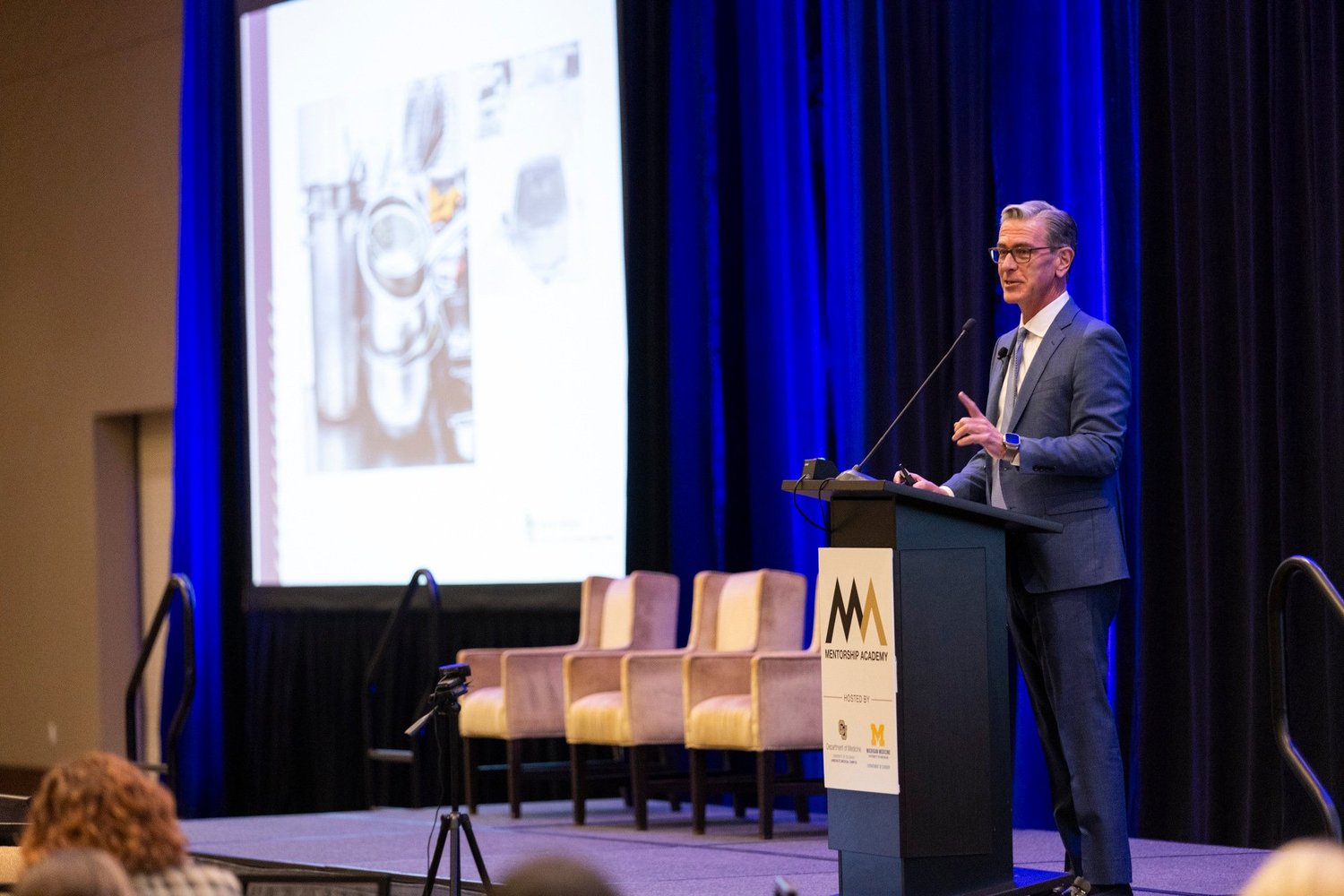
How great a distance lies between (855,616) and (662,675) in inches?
108

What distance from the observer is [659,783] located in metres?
6.13

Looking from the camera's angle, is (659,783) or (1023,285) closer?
(1023,285)

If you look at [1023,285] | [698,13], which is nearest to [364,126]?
[698,13]

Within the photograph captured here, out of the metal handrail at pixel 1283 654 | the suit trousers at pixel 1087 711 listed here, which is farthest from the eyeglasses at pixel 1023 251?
the metal handrail at pixel 1283 654

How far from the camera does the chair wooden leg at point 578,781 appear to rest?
6.11 m

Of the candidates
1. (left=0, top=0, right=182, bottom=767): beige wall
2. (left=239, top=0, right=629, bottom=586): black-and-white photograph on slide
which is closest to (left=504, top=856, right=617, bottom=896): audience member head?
(left=239, top=0, right=629, bottom=586): black-and-white photograph on slide

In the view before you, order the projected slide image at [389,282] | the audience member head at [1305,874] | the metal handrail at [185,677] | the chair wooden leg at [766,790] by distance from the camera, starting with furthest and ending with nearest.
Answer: the projected slide image at [389,282] → the metal handrail at [185,677] → the chair wooden leg at [766,790] → the audience member head at [1305,874]

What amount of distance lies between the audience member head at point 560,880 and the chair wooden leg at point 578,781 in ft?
15.8

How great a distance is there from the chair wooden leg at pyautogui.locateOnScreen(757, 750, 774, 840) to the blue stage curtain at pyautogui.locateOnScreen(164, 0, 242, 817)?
4201mm

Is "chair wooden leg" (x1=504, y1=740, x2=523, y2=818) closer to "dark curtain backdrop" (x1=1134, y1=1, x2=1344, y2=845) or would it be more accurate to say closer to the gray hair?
"dark curtain backdrop" (x1=1134, y1=1, x2=1344, y2=845)

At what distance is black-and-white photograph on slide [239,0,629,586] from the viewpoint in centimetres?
721

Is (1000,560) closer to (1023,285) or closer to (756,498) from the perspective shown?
(1023,285)

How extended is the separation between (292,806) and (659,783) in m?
3.26

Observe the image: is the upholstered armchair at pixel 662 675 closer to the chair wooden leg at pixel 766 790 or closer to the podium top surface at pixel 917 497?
the chair wooden leg at pixel 766 790
